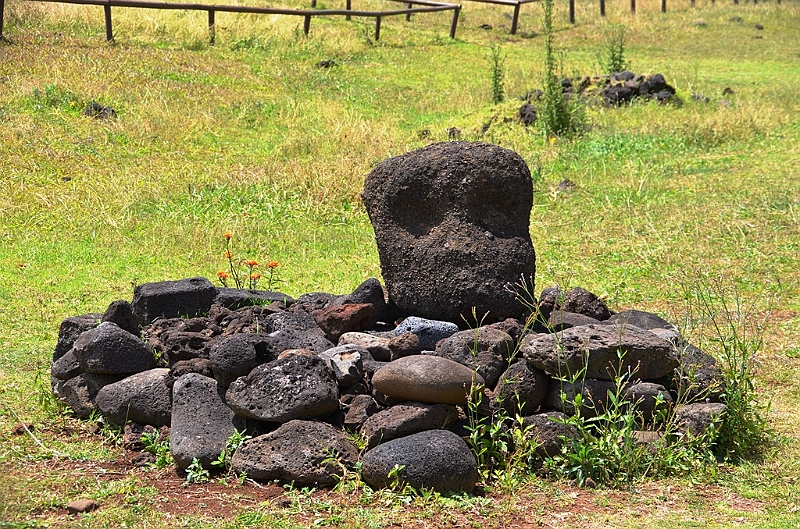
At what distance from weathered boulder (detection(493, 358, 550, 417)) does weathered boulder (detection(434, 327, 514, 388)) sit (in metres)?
0.11

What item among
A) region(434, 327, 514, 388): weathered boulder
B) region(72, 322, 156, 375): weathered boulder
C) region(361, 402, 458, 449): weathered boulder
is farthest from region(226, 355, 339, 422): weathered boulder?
region(72, 322, 156, 375): weathered boulder

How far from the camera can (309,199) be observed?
1186 cm

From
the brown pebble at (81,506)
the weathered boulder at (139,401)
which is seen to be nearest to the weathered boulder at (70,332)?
the weathered boulder at (139,401)

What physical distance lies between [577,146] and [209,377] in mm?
9415

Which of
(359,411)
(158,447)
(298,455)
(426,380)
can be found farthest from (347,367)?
(158,447)

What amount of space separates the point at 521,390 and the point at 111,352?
94.1 inches

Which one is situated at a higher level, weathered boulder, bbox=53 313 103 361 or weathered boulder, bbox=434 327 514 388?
weathered boulder, bbox=434 327 514 388

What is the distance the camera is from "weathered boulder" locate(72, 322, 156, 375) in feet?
20.0

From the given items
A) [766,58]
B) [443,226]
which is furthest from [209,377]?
[766,58]

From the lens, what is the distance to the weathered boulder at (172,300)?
691 centimetres

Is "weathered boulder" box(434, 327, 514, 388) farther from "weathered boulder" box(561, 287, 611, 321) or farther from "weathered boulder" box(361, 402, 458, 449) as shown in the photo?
"weathered boulder" box(561, 287, 611, 321)

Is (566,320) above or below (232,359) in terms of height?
below

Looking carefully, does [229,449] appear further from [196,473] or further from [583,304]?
[583,304]

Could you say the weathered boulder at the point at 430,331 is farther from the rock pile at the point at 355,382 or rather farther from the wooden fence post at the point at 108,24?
the wooden fence post at the point at 108,24
